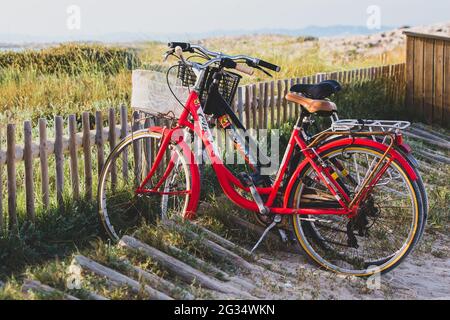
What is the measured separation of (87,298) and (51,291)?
19cm

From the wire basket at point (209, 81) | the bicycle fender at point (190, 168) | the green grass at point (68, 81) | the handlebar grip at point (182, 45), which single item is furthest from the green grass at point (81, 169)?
the handlebar grip at point (182, 45)

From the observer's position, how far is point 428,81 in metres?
11.4

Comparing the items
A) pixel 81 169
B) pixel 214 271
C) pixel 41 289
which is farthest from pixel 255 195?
pixel 81 169

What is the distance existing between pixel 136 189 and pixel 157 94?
0.70 metres

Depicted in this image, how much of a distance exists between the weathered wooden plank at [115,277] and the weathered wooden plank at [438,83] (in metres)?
8.32

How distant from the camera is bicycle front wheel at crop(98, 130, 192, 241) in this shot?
5148 mm

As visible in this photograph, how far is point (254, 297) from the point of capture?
4211 millimetres

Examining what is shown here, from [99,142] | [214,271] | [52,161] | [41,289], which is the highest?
[99,142]

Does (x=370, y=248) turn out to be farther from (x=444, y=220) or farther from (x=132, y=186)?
(x=132, y=186)

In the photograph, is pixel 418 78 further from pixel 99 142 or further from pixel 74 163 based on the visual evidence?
pixel 74 163

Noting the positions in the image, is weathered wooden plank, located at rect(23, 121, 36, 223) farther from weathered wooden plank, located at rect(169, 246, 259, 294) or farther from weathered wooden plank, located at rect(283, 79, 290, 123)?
weathered wooden plank, located at rect(283, 79, 290, 123)

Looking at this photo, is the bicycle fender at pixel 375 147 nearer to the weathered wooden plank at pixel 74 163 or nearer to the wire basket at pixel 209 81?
the wire basket at pixel 209 81

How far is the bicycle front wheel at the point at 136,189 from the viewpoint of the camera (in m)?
5.15

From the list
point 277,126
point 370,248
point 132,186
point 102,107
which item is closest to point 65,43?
point 102,107
